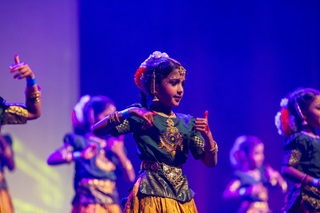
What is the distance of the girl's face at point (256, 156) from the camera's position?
22.5 ft

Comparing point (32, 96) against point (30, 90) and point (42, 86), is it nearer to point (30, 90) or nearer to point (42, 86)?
point (30, 90)

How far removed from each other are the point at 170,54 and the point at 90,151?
1.51m

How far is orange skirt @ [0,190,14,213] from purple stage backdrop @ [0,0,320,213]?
0.06 metres

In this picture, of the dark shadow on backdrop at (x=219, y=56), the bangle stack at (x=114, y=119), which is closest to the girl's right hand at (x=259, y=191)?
the dark shadow on backdrop at (x=219, y=56)

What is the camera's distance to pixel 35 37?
584cm

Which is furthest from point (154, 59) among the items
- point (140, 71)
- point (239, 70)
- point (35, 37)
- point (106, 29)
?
point (239, 70)

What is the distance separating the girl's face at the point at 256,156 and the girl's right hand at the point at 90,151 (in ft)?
6.15

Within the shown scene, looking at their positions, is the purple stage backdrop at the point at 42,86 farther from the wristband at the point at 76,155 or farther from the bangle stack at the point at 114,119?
the bangle stack at the point at 114,119

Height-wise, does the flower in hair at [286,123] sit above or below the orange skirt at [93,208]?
above

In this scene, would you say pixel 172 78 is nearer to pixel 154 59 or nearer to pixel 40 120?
pixel 154 59

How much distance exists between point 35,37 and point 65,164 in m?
1.24

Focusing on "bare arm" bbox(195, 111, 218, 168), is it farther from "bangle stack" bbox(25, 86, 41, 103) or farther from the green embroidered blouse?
"bangle stack" bbox(25, 86, 41, 103)

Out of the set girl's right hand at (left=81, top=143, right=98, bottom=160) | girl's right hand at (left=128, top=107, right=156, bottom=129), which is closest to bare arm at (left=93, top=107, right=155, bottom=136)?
girl's right hand at (left=128, top=107, right=156, bottom=129)

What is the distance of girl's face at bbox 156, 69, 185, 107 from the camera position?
13.1 feet
